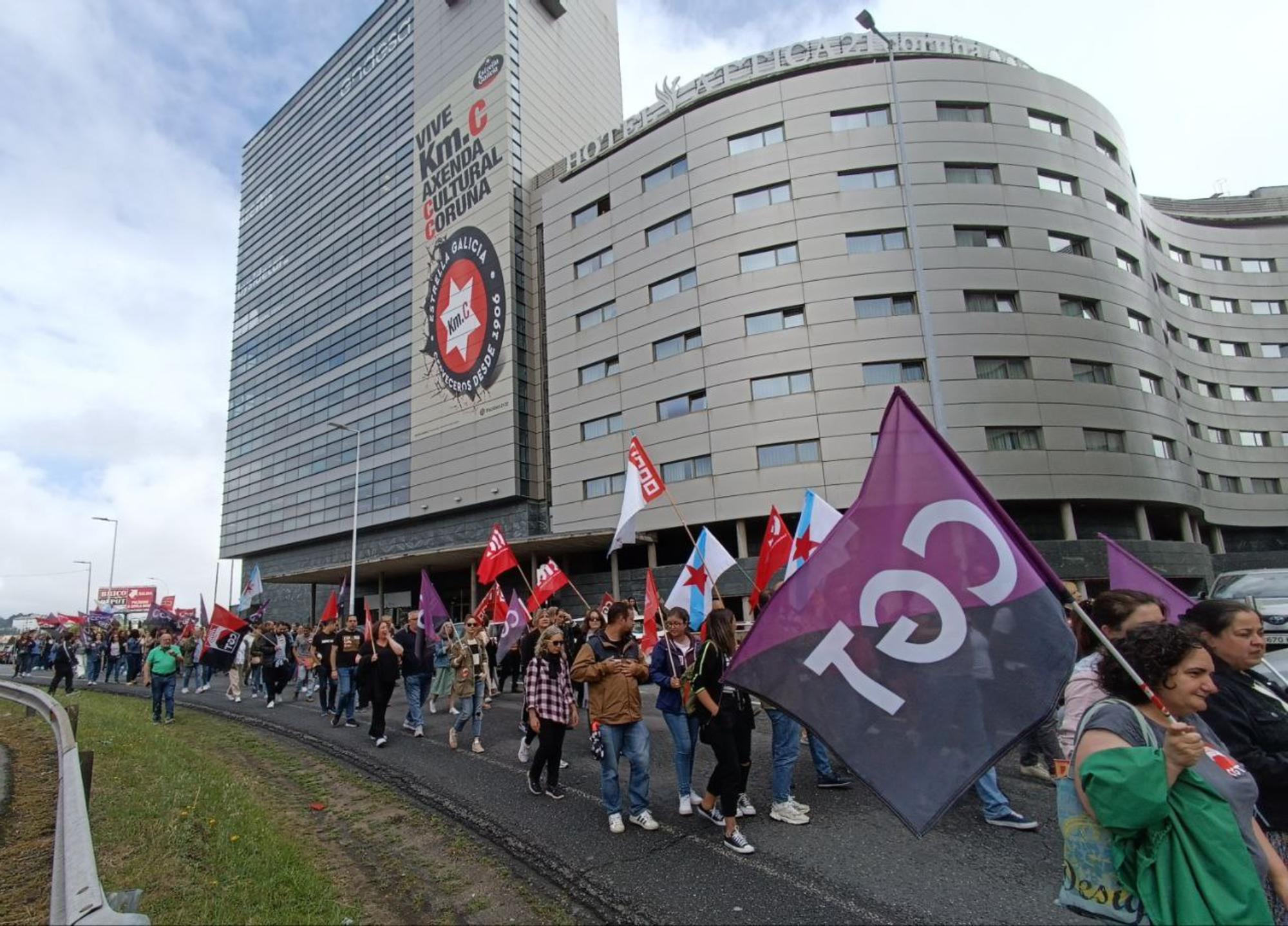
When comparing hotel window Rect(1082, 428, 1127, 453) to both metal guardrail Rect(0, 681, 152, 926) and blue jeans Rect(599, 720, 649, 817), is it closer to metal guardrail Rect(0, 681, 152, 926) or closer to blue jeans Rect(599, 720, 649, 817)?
blue jeans Rect(599, 720, 649, 817)

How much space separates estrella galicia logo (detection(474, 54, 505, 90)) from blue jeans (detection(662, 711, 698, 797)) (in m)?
49.9

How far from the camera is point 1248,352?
4638 cm

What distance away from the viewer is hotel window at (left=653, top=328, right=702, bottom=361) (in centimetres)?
3409

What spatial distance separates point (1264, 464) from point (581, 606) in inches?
1751

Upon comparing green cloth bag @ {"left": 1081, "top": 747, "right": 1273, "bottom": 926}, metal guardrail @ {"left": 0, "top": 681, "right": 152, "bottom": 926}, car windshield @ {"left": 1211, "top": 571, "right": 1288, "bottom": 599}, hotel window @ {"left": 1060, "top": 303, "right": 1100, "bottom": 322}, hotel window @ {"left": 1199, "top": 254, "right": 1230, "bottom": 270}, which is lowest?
metal guardrail @ {"left": 0, "top": 681, "right": 152, "bottom": 926}

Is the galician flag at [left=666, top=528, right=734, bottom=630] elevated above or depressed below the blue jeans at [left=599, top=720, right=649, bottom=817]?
above

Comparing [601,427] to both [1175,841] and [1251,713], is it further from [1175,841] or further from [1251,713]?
[1175,841]

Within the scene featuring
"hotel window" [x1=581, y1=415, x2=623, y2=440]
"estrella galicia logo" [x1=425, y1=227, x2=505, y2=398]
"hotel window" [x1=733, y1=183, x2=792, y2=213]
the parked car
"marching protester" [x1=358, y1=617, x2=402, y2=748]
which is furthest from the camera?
"estrella galicia logo" [x1=425, y1=227, x2=505, y2=398]

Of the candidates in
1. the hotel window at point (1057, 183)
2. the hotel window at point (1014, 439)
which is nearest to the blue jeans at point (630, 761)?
the hotel window at point (1014, 439)

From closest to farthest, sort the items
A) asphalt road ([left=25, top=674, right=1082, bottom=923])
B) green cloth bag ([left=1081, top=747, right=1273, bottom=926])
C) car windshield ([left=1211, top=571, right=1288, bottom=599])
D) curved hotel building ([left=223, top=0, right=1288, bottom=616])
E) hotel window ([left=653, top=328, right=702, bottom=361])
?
green cloth bag ([left=1081, top=747, right=1273, bottom=926]) → asphalt road ([left=25, top=674, right=1082, bottom=923]) → car windshield ([left=1211, top=571, right=1288, bottom=599]) → curved hotel building ([left=223, top=0, right=1288, bottom=616]) → hotel window ([left=653, top=328, right=702, bottom=361])

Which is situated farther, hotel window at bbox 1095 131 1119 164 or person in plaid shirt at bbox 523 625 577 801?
hotel window at bbox 1095 131 1119 164

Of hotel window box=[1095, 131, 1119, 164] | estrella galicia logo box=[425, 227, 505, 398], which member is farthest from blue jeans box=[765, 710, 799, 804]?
hotel window box=[1095, 131, 1119, 164]

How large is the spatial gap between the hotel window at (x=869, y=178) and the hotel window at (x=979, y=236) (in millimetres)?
3798

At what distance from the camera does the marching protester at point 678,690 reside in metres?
6.24
